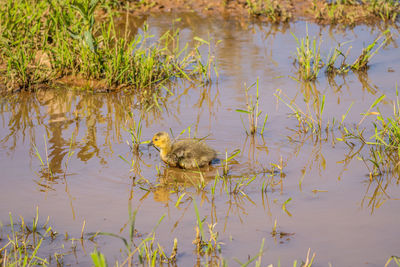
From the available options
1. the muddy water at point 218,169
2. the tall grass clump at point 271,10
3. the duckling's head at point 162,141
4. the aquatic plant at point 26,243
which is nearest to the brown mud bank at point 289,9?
the tall grass clump at point 271,10

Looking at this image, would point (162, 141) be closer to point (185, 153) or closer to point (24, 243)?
point (185, 153)

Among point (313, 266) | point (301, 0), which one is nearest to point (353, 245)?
point (313, 266)

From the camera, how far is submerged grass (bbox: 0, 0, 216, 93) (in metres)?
7.78

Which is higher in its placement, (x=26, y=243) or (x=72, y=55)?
(x=72, y=55)

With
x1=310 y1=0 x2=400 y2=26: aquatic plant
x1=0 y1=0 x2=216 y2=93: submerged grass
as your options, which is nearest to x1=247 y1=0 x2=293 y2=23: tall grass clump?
x1=310 y1=0 x2=400 y2=26: aquatic plant

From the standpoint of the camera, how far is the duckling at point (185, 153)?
5.84 metres

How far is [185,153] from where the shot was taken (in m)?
5.88

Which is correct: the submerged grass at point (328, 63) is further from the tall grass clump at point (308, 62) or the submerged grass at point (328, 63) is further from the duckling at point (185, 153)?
the duckling at point (185, 153)

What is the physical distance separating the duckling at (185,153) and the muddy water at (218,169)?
0.37ft

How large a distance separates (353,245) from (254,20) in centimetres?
821

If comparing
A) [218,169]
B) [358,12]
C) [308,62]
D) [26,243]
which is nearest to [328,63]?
[308,62]

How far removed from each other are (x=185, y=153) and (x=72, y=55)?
292 cm

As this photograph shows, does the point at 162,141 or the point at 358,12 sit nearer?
the point at 162,141

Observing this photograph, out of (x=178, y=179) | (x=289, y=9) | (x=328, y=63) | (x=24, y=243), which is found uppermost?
(x=289, y=9)
